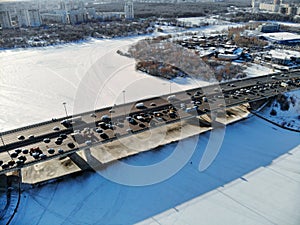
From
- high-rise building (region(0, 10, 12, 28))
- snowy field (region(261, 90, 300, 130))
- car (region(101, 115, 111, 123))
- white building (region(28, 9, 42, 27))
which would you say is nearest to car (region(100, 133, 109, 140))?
car (region(101, 115, 111, 123))

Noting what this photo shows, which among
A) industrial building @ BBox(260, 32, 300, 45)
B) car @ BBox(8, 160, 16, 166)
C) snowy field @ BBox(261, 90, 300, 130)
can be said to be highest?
industrial building @ BBox(260, 32, 300, 45)

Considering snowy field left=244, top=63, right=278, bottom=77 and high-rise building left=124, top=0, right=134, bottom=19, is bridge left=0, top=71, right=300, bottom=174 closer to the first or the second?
snowy field left=244, top=63, right=278, bottom=77

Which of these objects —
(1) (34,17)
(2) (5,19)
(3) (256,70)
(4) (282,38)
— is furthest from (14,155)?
(1) (34,17)

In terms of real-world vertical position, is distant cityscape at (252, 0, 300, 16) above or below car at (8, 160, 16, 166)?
above

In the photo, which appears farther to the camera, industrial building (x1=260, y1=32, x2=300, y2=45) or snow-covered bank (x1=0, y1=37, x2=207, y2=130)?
industrial building (x1=260, y1=32, x2=300, y2=45)

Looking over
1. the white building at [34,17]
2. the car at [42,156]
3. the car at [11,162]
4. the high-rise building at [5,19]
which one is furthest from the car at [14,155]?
the white building at [34,17]

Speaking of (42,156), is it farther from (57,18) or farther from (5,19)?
(57,18)
